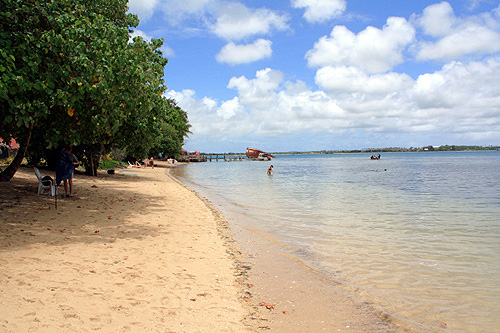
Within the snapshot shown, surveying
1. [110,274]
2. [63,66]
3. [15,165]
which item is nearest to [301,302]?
[110,274]

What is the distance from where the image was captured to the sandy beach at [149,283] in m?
4.04

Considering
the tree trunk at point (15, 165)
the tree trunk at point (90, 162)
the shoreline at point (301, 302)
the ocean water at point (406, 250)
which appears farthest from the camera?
the tree trunk at point (90, 162)

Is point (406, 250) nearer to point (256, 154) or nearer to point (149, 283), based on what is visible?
point (149, 283)

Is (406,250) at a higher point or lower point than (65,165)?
lower

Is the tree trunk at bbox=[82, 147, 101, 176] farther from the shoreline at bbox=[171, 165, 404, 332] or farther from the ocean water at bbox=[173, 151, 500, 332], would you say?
the shoreline at bbox=[171, 165, 404, 332]

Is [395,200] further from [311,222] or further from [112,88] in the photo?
[112,88]

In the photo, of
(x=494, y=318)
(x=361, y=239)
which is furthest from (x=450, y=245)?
(x=494, y=318)

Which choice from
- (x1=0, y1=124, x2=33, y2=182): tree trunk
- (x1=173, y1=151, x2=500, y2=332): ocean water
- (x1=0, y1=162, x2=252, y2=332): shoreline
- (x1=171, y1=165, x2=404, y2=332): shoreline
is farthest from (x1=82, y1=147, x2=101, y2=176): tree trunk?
(x1=171, y1=165, x2=404, y2=332): shoreline

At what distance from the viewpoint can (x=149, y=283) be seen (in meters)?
5.23

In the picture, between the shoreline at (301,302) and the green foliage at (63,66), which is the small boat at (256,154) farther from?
the shoreline at (301,302)

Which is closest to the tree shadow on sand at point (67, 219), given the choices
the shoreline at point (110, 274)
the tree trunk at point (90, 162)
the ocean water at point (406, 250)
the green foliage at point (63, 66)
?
the shoreline at point (110, 274)

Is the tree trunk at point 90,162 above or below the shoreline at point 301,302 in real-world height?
above

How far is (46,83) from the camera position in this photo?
7707 mm

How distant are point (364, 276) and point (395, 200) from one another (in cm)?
1324
